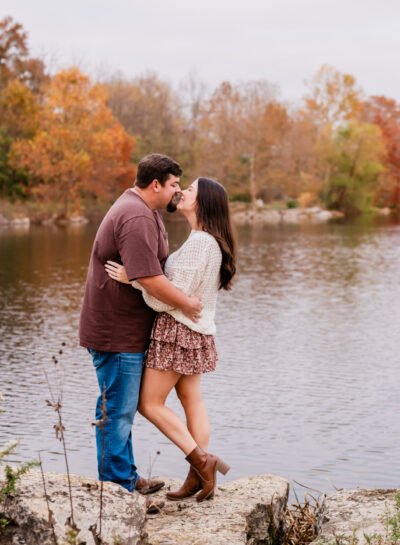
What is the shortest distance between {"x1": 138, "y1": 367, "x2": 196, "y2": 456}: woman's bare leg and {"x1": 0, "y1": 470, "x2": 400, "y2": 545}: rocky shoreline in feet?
1.09

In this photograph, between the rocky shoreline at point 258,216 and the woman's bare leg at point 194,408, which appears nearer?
the woman's bare leg at point 194,408

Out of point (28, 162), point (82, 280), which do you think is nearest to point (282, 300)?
point (82, 280)

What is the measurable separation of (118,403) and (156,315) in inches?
19.0

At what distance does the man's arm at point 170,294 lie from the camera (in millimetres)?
3975

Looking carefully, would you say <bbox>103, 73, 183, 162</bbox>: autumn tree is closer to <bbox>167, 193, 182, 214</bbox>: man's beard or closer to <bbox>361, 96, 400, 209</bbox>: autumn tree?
<bbox>361, 96, 400, 209</bbox>: autumn tree

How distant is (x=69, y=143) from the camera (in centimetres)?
4666

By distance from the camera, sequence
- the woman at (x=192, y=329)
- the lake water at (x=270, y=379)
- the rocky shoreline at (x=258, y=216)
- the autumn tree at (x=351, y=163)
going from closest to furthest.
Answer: the woman at (x=192, y=329) < the lake water at (x=270, y=379) < the rocky shoreline at (x=258, y=216) < the autumn tree at (x=351, y=163)

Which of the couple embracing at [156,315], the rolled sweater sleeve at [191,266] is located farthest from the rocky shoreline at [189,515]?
the rolled sweater sleeve at [191,266]

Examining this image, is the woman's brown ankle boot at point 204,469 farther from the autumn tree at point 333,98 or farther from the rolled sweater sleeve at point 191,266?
the autumn tree at point 333,98

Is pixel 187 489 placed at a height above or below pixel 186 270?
below

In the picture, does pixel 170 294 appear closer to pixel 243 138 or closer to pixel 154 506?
pixel 154 506

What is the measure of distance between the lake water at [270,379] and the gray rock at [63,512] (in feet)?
9.29

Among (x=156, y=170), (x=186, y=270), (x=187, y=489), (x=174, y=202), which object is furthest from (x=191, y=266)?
(x=187, y=489)

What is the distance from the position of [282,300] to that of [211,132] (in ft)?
148
